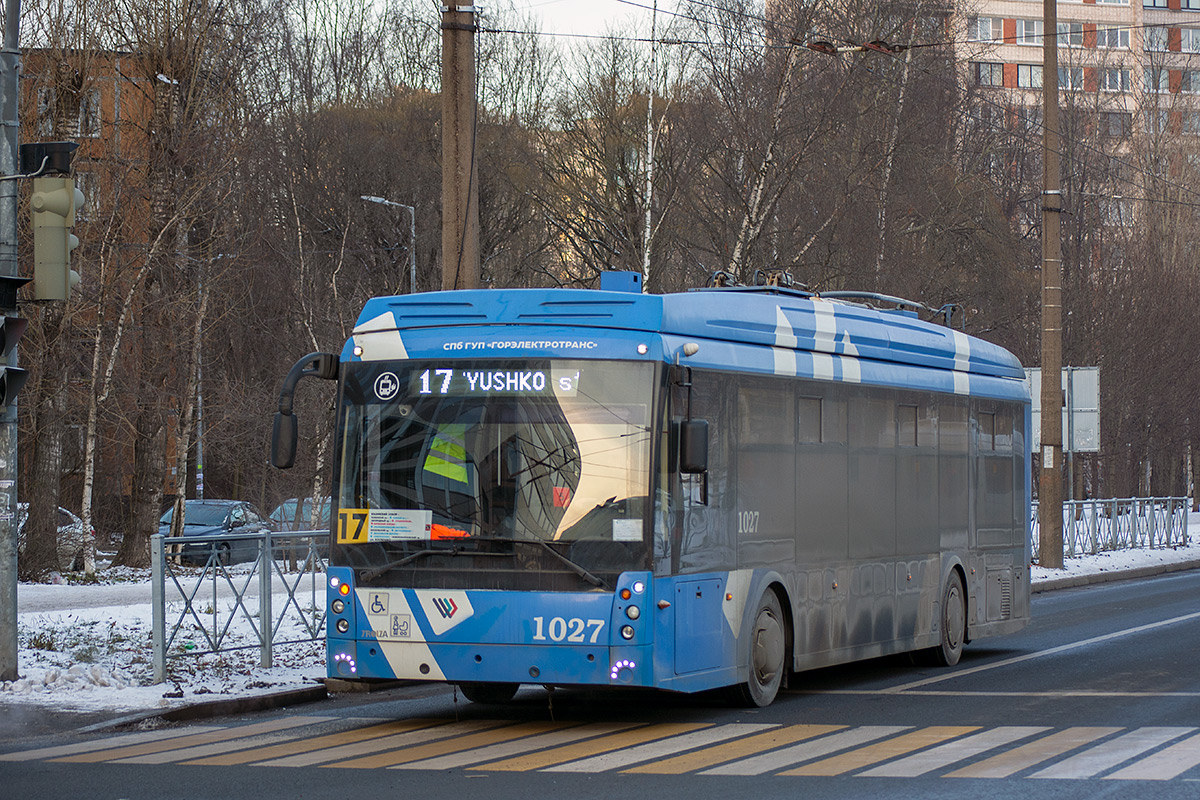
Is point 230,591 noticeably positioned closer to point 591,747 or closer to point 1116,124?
point 591,747

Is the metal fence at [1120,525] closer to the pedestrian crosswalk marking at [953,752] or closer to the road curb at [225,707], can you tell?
the road curb at [225,707]

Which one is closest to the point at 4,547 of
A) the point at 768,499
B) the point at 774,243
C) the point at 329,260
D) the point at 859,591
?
the point at 768,499

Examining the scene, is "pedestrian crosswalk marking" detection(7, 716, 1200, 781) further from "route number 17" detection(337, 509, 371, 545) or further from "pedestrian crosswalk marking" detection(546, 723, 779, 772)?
"route number 17" detection(337, 509, 371, 545)

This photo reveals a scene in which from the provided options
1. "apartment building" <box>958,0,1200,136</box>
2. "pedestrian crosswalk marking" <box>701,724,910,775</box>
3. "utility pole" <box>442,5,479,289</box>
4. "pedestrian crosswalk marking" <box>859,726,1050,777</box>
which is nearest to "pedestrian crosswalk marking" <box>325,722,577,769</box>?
"pedestrian crosswalk marking" <box>701,724,910,775</box>

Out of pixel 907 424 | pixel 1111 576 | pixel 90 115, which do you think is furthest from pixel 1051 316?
pixel 90 115

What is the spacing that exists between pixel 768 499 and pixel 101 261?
1763 centimetres

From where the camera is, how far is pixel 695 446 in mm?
10320

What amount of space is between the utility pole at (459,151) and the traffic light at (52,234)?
3.55m

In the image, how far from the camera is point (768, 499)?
11953 millimetres

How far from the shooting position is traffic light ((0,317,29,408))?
12.3 metres

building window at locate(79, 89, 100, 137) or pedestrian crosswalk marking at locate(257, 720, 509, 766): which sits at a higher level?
building window at locate(79, 89, 100, 137)

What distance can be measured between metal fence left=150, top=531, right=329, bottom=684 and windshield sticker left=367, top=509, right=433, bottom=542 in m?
2.91

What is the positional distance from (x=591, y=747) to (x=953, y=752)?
7.21ft

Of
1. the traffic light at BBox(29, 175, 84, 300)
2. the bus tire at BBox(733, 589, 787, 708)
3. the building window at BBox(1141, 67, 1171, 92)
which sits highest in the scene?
the building window at BBox(1141, 67, 1171, 92)
